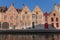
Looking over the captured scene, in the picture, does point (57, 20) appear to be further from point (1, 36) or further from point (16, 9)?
point (1, 36)

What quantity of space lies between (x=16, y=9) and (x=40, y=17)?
26.4 feet

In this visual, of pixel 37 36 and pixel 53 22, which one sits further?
pixel 53 22

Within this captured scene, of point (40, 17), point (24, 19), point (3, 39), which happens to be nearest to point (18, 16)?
point (24, 19)

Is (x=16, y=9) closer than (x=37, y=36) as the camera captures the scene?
No

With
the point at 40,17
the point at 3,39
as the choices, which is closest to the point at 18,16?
the point at 40,17

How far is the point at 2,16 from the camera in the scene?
56188mm

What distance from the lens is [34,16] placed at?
186 feet

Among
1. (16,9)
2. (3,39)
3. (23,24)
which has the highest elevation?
(16,9)

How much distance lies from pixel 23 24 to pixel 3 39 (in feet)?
135

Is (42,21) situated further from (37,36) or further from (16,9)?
(37,36)

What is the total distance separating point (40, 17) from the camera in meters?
56.2

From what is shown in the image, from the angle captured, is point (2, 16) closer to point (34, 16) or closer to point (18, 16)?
point (18, 16)

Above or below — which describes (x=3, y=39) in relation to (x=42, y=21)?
below

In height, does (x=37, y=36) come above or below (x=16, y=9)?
below
